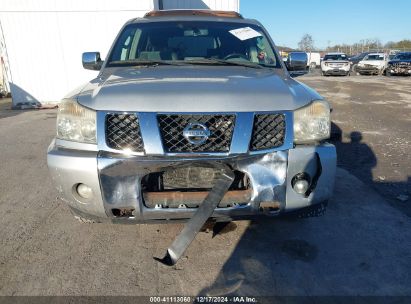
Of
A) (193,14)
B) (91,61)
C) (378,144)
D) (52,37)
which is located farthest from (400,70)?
(91,61)

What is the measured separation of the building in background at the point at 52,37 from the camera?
36.7 ft

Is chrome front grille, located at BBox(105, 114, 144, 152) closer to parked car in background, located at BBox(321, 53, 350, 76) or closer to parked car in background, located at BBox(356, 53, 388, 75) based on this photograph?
parked car in background, located at BBox(321, 53, 350, 76)

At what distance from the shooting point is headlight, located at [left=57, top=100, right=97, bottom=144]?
7.65 ft

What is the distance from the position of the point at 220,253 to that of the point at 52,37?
36.3 ft

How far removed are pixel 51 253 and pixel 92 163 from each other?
41.7 inches

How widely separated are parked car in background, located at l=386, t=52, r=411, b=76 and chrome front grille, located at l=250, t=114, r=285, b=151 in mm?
25442

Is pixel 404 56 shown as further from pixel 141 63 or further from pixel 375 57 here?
pixel 141 63

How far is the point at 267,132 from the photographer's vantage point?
232cm

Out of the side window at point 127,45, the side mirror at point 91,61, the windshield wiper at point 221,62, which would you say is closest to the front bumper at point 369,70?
the windshield wiper at point 221,62

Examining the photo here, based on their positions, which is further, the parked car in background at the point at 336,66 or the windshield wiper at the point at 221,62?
the parked car in background at the point at 336,66

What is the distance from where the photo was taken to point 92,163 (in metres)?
2.22

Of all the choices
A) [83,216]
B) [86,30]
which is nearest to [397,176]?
[83,216]

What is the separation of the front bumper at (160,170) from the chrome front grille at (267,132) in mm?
71

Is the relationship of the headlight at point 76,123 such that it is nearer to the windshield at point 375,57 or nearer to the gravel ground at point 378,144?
the gravel ground at point 378,144
